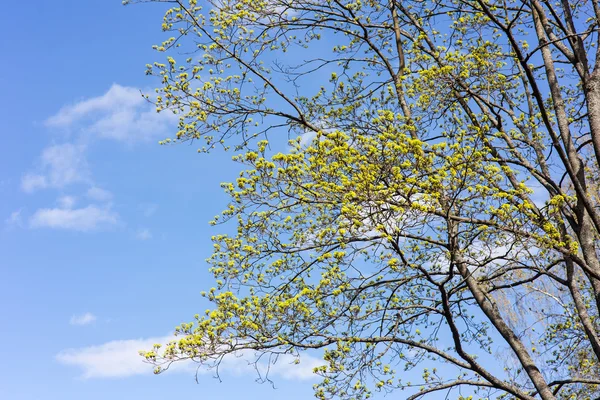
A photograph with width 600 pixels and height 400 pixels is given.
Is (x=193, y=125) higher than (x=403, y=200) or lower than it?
higher

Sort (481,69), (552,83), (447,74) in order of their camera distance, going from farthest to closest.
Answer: (552,83) → (481,69) → (447,74)

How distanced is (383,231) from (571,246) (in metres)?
2.60

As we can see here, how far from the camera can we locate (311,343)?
7488 mm

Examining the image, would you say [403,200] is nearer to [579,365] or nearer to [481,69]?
[481,69]

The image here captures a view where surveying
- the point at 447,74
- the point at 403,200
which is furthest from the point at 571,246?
the point at 447,74

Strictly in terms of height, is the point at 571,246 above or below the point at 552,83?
below

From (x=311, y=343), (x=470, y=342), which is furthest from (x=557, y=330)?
(x=311, y=343)

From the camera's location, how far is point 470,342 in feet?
29.1

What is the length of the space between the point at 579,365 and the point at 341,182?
5953 millimetres

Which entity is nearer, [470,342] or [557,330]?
[470,342]

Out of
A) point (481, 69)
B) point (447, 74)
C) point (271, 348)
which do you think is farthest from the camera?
point (481, 69)

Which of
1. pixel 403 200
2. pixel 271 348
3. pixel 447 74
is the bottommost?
pixel 271 348

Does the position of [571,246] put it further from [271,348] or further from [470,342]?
[271,348]

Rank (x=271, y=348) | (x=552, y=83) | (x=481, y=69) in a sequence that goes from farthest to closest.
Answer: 1. (x=552, y=83)
2. (x=481, y=69)
3. (x=271, y=348)
